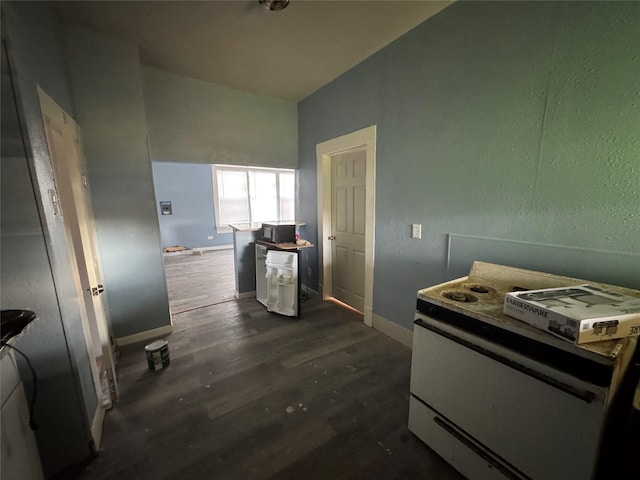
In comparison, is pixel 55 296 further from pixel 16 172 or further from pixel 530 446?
pixel 530 446

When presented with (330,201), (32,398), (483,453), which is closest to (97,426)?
(32,398)

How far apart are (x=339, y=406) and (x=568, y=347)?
4.49 feet

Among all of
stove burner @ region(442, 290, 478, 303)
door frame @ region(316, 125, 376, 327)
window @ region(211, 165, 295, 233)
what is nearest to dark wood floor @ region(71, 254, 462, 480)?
door frame @ region(316, 125, 376, 327)

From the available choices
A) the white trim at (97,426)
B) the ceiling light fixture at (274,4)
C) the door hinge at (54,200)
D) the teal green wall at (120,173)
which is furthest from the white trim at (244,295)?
the ceiling light fixture at (274,4)

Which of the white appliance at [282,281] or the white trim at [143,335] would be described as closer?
the white trim at [143,335]

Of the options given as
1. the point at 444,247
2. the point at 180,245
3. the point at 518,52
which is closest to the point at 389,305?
the point at 444,247

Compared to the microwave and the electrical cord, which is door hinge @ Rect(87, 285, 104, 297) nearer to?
the electrical cord

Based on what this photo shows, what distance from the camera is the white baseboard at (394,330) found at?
7.89 feet

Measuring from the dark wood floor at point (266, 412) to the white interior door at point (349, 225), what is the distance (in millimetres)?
726

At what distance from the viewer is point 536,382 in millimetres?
977

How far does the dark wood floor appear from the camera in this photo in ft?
4.39

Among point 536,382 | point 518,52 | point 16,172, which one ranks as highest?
point 518,52

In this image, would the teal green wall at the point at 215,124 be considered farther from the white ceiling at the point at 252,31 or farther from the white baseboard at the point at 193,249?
the white baseboard at the point at 193,249

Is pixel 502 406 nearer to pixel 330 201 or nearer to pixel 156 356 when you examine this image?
pixel 156 356
